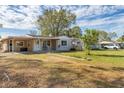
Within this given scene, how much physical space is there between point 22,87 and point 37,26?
3833mm

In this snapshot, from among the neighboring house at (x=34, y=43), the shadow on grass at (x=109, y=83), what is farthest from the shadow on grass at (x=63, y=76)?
the neighboring house at (x=34, y=43)

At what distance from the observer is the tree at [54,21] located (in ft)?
31.9

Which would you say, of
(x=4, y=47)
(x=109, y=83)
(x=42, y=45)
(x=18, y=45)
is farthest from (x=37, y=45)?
(x=109, y=83)

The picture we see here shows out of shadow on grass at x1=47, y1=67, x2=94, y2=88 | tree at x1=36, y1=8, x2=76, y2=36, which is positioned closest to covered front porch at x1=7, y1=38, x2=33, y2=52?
tree at x1=36, y1=8, x2=76, y2=36

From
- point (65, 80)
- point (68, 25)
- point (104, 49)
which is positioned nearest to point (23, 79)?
point (65, 80)

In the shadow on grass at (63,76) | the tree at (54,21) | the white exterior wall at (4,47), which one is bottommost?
the shadow on grass at (63,76)

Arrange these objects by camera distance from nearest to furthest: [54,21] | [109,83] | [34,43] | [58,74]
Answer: [109,83]
[58,74]
[54,21]
[34,43]

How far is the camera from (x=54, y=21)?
1005 cm

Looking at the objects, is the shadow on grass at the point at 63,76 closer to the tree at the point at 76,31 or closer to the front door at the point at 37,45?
the tree at the point at 76,31

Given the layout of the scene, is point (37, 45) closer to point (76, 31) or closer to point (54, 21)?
point (76, 31)

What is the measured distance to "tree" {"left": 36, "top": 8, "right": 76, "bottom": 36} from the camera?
9.73 metres

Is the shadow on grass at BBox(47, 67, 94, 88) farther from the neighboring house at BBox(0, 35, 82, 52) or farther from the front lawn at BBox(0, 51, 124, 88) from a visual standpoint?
the neighboring house at BBox(0, 35, 82, 52)

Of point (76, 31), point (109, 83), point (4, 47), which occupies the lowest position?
point (109, 83)
